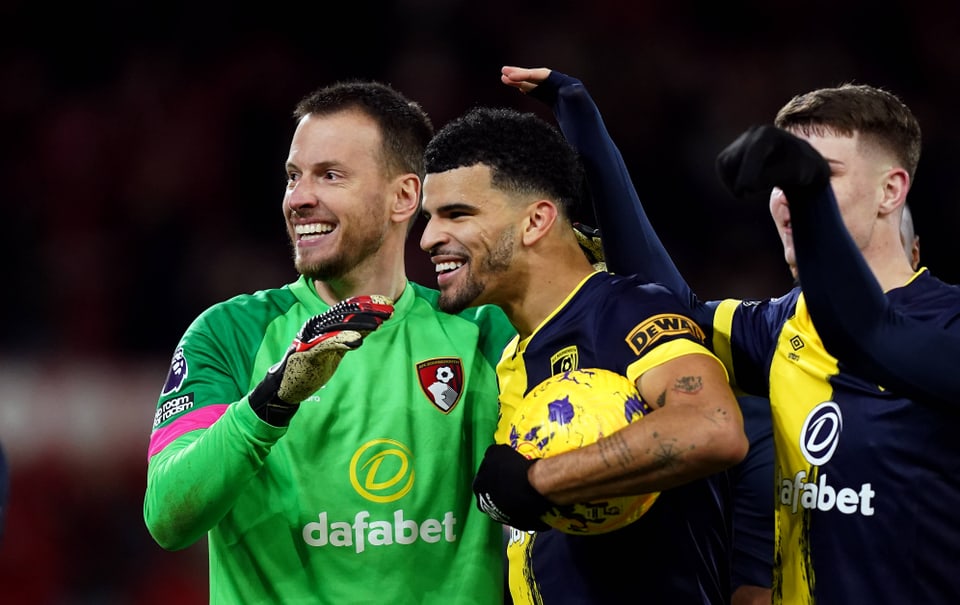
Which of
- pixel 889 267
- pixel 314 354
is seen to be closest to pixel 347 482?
pixel 314 354

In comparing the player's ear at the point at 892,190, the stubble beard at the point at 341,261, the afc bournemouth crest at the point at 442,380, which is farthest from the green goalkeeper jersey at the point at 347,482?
the player's ear at the point at 892,190

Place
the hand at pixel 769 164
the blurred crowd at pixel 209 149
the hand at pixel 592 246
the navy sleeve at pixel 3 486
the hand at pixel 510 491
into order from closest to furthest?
the hand at pixel 769 164
the hand at pixel 510 491
the hand at pixel 592 246
the navy sleeve at pixel 3 486
the blurred crowd at pixel 209 149

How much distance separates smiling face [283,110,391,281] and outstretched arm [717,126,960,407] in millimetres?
1444

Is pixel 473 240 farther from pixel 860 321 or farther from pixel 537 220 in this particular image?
pixel 860 321

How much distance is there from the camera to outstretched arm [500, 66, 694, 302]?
13.2ft

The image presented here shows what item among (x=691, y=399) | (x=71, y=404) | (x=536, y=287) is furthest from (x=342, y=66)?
(x=691, y=399)

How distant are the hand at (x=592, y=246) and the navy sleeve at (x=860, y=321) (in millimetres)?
1075

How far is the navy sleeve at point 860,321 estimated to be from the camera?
10.1 feet

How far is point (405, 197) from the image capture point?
14.1 ft

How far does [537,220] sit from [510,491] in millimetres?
940

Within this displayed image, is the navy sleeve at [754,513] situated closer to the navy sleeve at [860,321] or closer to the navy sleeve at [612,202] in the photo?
the navy sleeve at [612,202]

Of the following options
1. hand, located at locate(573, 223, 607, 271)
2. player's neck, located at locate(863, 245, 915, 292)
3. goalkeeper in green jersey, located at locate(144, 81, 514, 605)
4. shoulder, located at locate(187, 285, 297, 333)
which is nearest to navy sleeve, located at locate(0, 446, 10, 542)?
goalkeeper in green jersey, located at locate(144, 81, 514, 605)

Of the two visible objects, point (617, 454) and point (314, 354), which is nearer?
point (617, 454)

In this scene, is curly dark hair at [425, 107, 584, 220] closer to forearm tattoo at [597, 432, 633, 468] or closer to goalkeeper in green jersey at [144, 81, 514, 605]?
goalkeeper in green jersey at [144, 81, 514, 605]
